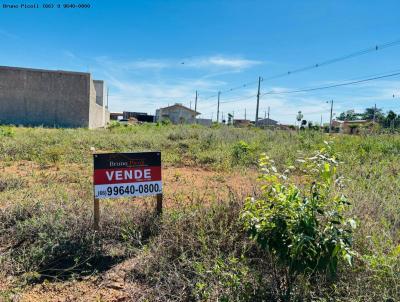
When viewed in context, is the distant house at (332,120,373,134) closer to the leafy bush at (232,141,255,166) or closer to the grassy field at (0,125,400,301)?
the leafy bush at (232,141,255,166)

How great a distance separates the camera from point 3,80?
20.4 meters

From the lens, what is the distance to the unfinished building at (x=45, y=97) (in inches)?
812

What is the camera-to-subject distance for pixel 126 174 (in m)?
2.94

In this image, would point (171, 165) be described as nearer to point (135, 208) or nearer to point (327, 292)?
point (135, 208)

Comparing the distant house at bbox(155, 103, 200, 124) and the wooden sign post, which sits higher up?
the distant house at bbox(155, 103, 200, 124)

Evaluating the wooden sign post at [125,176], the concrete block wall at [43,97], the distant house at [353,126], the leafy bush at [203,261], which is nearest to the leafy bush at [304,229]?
the leafy bush at [203,261]

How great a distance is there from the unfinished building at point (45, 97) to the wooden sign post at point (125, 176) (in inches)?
813

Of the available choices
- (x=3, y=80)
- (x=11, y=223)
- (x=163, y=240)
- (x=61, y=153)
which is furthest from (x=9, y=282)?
(x=3, y=80)

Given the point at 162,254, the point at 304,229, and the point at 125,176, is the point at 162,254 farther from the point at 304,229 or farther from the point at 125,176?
the point at 304,229

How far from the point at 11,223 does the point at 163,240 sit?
1.74 metres

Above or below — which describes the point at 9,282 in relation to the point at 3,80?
below

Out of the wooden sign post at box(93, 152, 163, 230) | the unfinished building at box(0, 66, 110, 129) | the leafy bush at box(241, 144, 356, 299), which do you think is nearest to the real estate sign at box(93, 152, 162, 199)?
the wooden sign post at box(93, 152, 163, 230)

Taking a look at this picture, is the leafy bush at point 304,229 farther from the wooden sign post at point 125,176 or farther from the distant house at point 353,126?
the distant house at point 353,126

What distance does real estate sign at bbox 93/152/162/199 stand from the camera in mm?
2818
